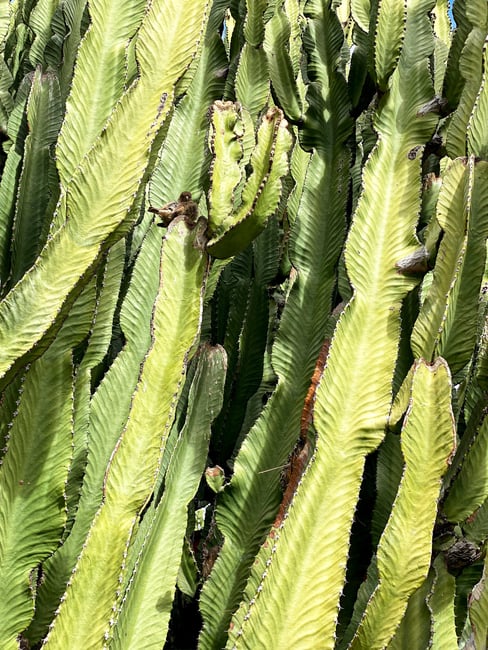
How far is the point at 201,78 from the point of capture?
1.72 meters

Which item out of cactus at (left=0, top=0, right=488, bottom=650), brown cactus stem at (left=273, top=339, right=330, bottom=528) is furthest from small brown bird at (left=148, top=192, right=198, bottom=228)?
brown cactus stem at (left=273, top=339, right=330, bottom=528)

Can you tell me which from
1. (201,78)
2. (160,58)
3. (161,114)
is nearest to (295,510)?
(161,114)

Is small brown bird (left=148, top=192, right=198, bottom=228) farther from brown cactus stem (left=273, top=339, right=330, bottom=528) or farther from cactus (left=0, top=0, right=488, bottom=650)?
brown cactus stem (left=273, top=339, right=330, bottom=528)

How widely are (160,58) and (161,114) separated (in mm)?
123

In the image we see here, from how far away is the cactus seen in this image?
3.80 feet

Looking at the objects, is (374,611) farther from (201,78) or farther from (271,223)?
(201,78)

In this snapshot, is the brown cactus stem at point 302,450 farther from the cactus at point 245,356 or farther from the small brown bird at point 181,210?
the small brown bird at point 181,210

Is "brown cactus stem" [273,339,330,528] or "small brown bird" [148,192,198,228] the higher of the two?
"small brown bird" [148,192,198,228]

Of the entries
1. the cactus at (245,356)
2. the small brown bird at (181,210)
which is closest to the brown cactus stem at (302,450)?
the cactus at (245,356)

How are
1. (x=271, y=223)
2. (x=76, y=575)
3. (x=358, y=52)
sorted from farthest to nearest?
1. (x=271, y=223)
2. (x=358, y=52)
3. (x=76, y=575)

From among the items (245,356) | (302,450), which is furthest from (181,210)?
(245,356)

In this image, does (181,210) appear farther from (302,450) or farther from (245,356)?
(245,356)

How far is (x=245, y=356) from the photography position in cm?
177

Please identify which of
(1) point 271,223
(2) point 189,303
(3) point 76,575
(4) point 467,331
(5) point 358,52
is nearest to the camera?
(3) point 76,575
